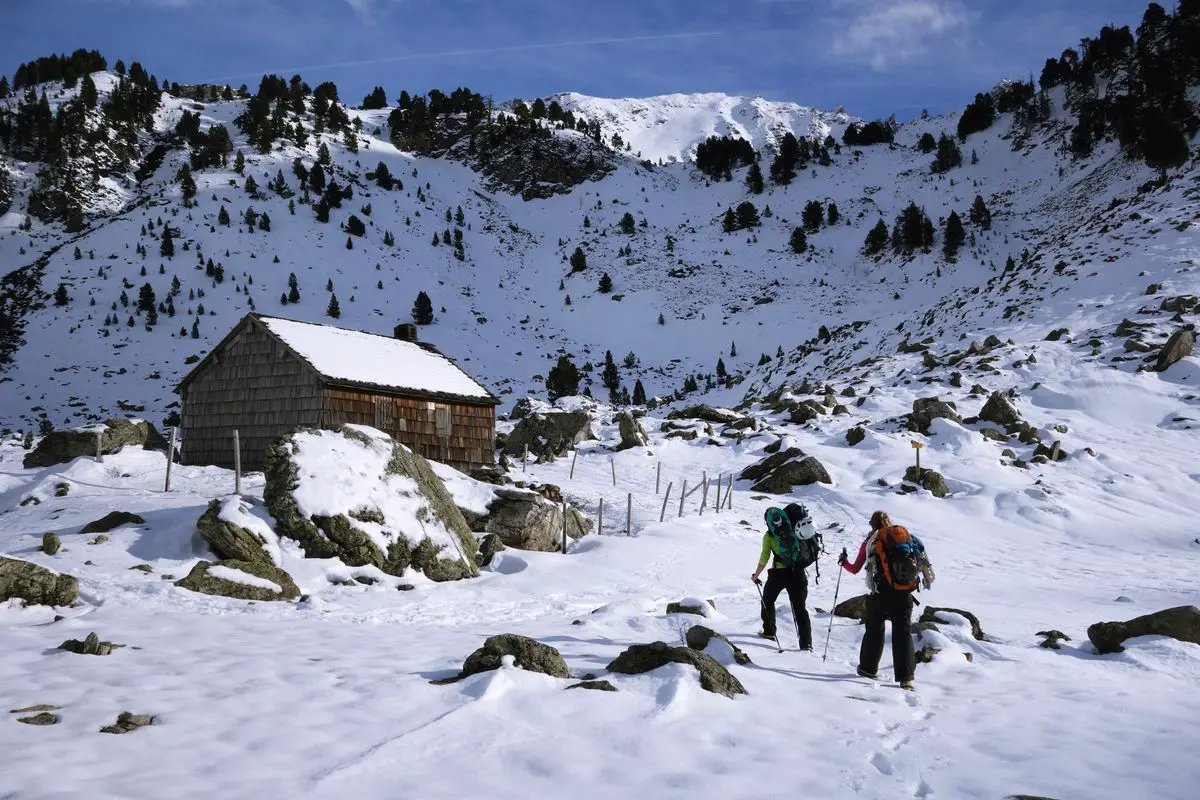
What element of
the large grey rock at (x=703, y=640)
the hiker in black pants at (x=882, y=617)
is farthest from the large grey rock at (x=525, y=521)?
the hiker in black pants at (x=882, y=617)

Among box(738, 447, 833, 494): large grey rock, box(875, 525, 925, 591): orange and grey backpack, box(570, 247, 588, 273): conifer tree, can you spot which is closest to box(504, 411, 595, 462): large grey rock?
box(738, 447, 833, 494): large grey rock

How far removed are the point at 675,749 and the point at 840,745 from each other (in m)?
1.29

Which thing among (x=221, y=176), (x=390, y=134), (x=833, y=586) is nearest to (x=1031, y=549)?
(x=833, y=586)

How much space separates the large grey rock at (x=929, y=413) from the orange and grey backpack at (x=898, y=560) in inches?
911

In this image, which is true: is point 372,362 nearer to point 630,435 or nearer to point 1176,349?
point 630,435

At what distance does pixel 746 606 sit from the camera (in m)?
11.5

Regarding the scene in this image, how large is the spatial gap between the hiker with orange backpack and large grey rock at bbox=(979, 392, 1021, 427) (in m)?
23.6

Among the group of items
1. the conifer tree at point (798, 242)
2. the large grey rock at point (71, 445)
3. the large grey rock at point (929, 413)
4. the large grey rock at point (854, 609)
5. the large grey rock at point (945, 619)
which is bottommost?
the large grey rock at point (854, 609)

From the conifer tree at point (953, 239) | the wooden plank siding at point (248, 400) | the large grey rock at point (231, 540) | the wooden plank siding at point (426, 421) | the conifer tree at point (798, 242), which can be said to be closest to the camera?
the large grey rock at point (231, 540)

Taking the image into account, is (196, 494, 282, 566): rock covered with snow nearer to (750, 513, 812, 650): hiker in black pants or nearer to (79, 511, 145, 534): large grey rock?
(79, 511, 145, 534): large grey rock

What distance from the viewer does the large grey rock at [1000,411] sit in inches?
1058

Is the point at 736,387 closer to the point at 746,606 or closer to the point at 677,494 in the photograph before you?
the point at 677,494

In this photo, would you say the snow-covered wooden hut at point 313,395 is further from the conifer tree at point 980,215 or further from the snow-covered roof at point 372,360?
the conifer tree at point 980,215

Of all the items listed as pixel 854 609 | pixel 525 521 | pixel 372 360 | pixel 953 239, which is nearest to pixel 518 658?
pixel 854 609
